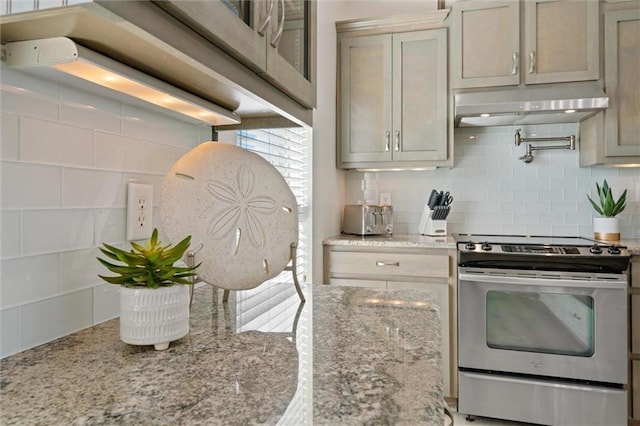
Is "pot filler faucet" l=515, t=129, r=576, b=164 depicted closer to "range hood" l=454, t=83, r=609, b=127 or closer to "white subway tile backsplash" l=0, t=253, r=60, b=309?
"range hood" l=454, t=83, r=609, b=127

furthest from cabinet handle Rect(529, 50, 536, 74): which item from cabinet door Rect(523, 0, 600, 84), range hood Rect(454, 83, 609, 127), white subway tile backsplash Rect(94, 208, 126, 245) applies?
white subway tile backsplash Rect(94, 208, 126, 245)

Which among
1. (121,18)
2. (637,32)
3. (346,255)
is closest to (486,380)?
(346,255)

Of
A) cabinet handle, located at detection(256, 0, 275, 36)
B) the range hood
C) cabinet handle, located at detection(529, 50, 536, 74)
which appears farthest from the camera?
cabinet handle, located at detection(529, 50, 536, 74)

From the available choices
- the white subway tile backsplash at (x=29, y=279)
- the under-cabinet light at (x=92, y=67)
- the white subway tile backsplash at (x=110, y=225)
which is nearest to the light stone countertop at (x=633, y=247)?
the under-cabinet light at (x=92, y=67)

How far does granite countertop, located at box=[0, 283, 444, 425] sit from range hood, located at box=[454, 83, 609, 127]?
1.79 meters

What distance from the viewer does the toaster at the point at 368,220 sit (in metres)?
2.59

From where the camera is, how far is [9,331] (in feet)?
2.13

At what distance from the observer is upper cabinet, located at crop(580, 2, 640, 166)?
2.23 meters

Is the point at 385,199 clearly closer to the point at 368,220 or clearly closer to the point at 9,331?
the point at 368,220

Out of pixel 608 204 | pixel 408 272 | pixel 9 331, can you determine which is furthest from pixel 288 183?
pixel 608 204

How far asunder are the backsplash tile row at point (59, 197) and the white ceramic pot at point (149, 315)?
0.17 meters

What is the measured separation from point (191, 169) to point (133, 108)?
7.7 inches

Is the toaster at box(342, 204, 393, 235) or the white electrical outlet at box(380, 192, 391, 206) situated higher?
the white electrical outlet at box(380, 192, 391, 206)

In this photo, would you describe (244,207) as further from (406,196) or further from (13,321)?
(406,196)
